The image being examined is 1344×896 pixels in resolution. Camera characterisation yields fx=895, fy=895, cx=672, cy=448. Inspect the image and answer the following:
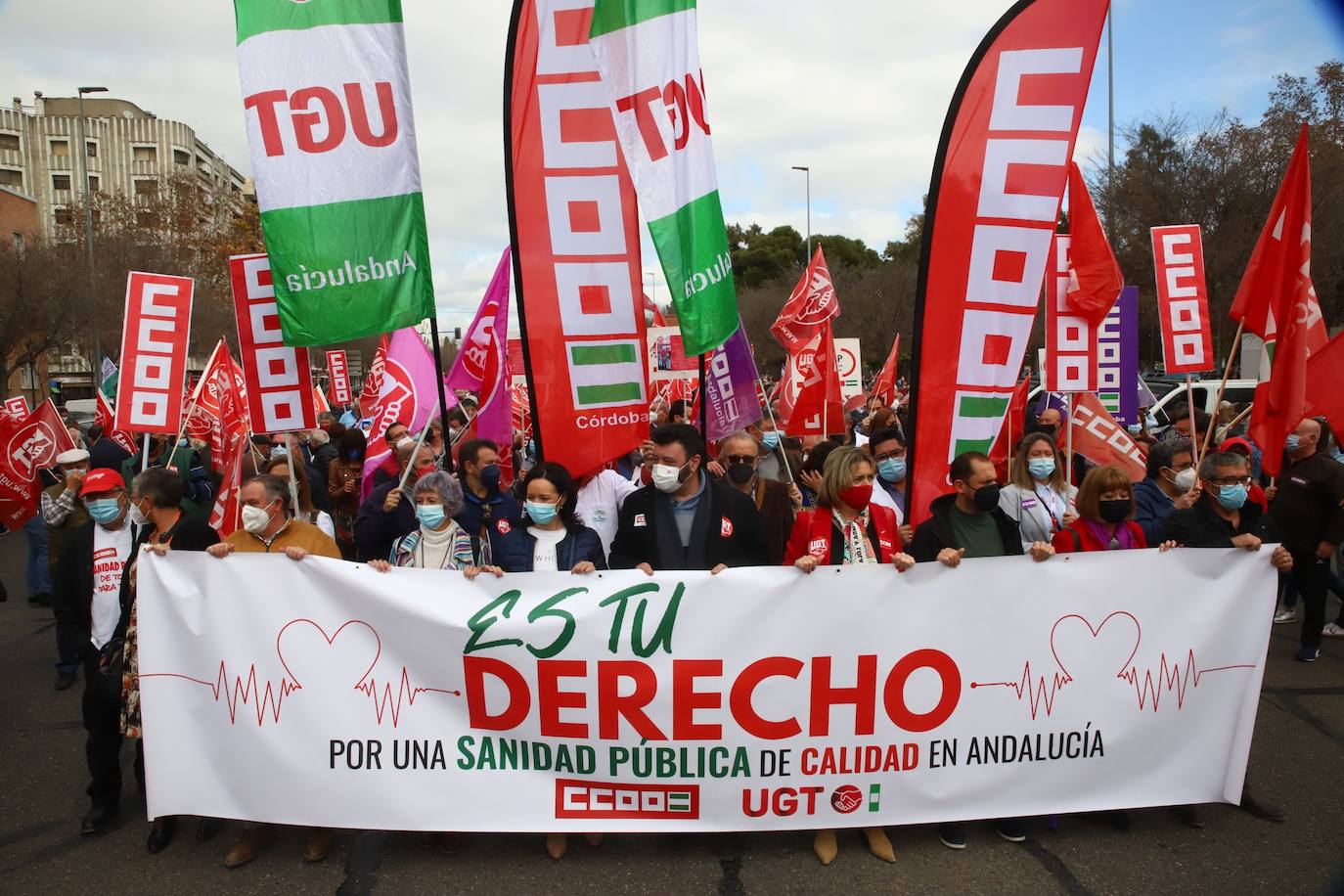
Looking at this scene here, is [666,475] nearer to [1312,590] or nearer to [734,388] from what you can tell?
[734,388]

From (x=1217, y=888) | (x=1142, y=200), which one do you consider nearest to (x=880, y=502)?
(x=1217, y=888)

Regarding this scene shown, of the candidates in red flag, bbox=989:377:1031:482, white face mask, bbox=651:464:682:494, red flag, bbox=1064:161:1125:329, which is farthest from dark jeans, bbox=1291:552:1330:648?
white face mask, bbox=651:464:682:494

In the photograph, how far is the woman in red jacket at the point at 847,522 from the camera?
3.94m

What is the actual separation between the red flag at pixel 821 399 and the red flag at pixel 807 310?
675 millimetres

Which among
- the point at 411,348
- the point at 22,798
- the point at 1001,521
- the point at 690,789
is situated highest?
the point at 411,348

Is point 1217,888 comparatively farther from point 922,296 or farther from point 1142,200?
point 1142,200

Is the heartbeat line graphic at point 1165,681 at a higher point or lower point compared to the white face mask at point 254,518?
lower

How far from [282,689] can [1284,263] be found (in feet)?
19.7

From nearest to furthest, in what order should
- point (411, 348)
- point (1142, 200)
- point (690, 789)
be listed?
point (690, 789), point (411, 348), point (1142, 200)

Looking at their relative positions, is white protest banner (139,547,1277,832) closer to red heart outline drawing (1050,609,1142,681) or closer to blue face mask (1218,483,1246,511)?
red heart outline drawing (1050,609,1142,681)

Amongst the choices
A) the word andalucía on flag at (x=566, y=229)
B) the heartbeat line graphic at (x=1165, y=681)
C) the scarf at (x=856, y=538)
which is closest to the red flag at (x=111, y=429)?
the word andalucía on flag at (x=566, y=229)

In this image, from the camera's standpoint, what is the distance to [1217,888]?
3.39 metres

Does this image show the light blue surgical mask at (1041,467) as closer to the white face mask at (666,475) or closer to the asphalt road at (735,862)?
the asphalt road at (735,862)

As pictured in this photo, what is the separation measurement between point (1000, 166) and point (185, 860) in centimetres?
475
